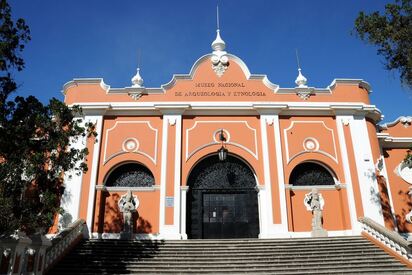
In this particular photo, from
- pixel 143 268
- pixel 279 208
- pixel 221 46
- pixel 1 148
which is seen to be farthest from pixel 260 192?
pixel 1 148

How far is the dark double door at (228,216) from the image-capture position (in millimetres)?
13805

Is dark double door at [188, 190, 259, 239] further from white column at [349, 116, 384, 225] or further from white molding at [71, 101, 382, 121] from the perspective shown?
white column at [349, 116, 384, 225]

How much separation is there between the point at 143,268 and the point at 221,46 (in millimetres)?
10531

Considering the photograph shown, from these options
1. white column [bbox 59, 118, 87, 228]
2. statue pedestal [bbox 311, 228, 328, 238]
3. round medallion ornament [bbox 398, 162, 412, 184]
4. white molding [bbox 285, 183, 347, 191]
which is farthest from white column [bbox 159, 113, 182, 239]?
round medallion ornament [bbox 398, 162, 412, 184]

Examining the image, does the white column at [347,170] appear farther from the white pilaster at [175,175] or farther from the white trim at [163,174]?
the white trim at [163,174]

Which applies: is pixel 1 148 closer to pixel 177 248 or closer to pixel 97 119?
pixel 177 248

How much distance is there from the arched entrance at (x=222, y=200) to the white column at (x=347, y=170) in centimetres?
361

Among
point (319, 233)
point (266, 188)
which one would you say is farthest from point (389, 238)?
point (266, 188)

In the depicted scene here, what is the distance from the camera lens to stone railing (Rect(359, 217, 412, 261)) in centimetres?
987

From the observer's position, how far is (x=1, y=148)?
7.60m

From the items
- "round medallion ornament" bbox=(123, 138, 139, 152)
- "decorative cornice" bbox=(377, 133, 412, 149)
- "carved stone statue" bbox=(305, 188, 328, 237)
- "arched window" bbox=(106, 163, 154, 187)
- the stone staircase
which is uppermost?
"decorative cornice" bbox=(377, 133, 412, 149)

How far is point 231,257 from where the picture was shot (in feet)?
33.8

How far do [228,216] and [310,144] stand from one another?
179 inches

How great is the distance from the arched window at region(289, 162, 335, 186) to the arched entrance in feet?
5.77
